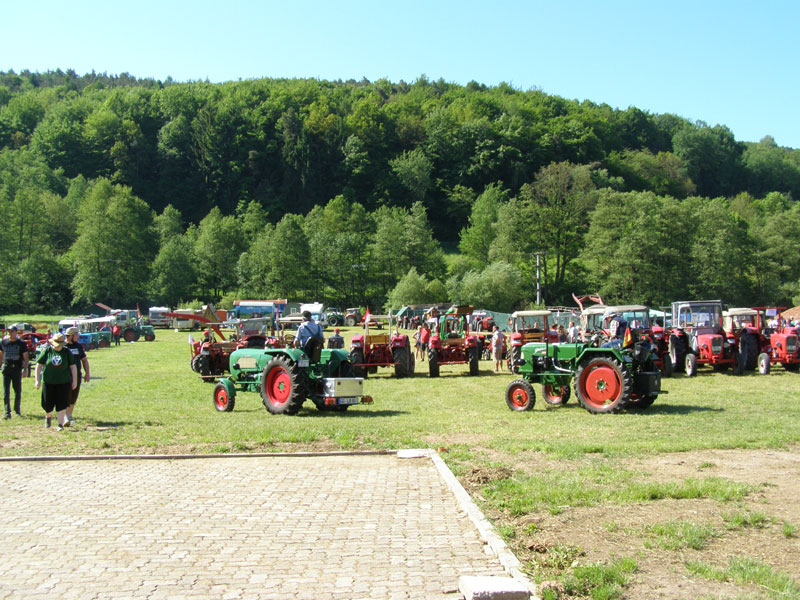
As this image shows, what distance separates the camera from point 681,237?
5528cm

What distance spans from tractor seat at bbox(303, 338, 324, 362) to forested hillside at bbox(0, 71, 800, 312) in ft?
142

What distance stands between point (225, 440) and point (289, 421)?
207cm

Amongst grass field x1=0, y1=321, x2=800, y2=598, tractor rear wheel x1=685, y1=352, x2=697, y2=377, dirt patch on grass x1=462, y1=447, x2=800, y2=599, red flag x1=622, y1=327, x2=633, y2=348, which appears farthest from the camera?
tractor rear wheel x1=685, y1=352, x2=697, y2=377

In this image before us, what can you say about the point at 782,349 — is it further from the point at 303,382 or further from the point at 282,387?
the point at 282,387

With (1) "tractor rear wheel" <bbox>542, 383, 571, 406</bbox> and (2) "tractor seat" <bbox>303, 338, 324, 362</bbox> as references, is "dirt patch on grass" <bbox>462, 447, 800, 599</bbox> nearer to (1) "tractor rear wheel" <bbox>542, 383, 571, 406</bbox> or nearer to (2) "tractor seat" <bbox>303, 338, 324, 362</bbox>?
(2) "tractor seat" <bbox>303, 338, 324, 362</bbox>

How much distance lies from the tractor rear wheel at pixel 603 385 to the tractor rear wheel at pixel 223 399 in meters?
6.78

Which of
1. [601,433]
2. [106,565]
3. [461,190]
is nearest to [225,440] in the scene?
[106,565]

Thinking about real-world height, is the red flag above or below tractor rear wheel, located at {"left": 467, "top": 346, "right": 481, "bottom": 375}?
above

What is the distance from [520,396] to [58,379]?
8429 millimetres

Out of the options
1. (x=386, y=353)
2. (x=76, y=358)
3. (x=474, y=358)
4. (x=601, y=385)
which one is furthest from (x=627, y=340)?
(x=76, y=358)

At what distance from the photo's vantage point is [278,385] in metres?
A: 12.9

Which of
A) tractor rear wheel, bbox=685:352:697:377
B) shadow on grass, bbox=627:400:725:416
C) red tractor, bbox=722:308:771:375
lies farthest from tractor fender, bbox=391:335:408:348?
red tractor, bbox=722:308:771:375

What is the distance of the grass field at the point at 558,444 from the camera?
4859 millimetres

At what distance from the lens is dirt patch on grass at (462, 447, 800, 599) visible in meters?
4.40
